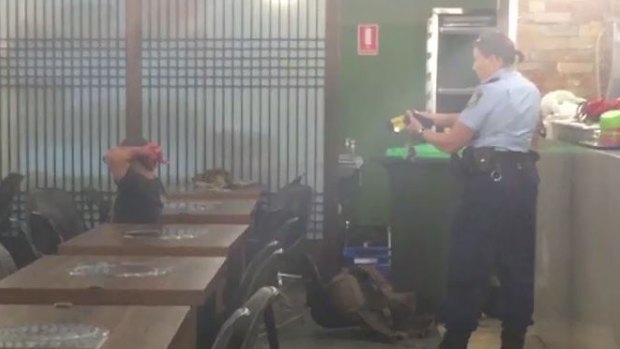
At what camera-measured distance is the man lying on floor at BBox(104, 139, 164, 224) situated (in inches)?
203

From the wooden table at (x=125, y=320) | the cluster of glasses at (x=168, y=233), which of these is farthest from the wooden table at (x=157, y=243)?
the wooden table at (x=125, y=320)

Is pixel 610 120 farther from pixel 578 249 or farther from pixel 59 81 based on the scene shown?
pixel 59 81

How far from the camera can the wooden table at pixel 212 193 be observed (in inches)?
255

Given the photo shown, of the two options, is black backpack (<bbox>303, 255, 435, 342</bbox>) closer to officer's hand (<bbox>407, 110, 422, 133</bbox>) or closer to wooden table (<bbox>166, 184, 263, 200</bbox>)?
wooden table (<bbox>166, 184, 263, 200</bbox>)

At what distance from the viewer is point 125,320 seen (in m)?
2.82

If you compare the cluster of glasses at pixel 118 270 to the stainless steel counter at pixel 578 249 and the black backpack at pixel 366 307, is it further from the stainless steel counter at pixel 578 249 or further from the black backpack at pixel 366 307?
the black backpack at pixel 366 307

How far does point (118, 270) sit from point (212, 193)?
10.1 ft

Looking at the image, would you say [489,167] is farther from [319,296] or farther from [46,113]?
[46,113]

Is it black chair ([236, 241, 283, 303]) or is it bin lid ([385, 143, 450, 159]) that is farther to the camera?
bin lid ([385, 143, 450, 159])

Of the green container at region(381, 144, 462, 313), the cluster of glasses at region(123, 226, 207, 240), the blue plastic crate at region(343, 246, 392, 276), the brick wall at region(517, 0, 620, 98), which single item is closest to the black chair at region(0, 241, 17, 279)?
the cluster of glasses at region(123, 226, 207, 240)

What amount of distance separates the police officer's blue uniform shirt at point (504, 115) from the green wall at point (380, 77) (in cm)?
385

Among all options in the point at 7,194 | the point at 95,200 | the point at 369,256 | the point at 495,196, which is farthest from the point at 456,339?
the point at 95,200

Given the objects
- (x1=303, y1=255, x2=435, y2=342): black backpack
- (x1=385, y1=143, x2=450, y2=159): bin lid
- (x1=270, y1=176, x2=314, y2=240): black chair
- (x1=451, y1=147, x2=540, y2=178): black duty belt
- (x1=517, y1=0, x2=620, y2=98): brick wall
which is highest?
(x1=517, y1=0, x2=620, y2=98): brick wall

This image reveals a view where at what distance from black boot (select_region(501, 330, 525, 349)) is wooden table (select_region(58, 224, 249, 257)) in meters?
1.45
